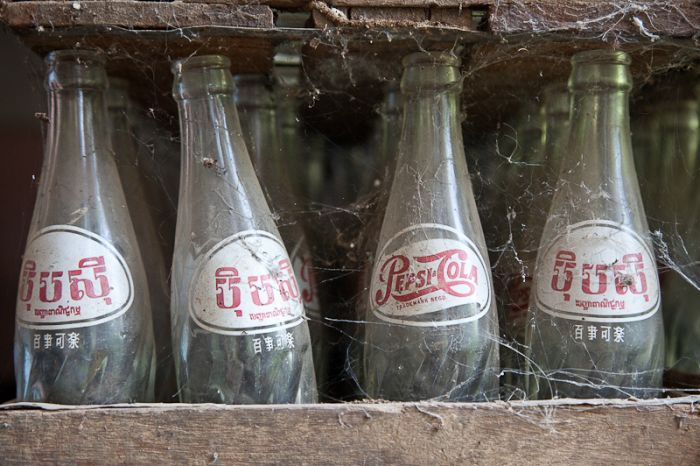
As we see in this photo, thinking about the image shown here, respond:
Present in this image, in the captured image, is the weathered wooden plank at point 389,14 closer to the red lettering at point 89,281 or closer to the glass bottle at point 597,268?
the glass bottle at point 597,268

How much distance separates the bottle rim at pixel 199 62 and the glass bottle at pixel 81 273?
0.09 m

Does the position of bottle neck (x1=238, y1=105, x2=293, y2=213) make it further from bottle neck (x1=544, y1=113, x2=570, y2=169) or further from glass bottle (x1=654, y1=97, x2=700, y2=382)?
glass bottle (x1=654, y1=97, x2=700, y2=382)

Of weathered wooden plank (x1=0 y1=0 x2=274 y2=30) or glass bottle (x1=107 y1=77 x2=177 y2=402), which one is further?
glass bottle (x1=107 y1=77 x2=177 y2=402)

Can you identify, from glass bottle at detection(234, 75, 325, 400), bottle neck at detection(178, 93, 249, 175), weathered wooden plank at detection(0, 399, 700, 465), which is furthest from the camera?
glass bottle at detection(234, 75, 325, 400)

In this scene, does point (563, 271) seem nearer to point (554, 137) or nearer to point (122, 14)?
point (554, 137)

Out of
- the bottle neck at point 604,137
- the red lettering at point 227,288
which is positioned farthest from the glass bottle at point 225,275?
the bottle neck at point 604,137

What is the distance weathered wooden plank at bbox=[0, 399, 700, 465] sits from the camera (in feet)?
1.68

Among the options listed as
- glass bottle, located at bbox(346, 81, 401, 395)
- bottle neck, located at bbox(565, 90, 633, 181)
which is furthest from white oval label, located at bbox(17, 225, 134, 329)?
bottle neck, located at bbox(565, 90, 633, 181)

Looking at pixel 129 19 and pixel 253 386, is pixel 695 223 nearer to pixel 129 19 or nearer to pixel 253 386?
pixel 253 386

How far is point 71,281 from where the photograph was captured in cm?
56

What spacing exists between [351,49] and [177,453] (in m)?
0.41

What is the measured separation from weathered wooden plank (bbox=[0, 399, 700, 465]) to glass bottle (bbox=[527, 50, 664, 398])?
79 millimetres

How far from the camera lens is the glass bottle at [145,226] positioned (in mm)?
658

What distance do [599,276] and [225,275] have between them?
0.35 m
